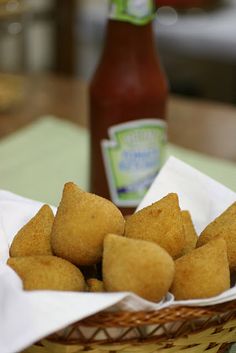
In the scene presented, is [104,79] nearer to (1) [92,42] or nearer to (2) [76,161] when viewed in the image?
(2) [76,161]

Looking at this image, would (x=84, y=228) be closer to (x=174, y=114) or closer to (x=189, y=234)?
(x=189, y=234)

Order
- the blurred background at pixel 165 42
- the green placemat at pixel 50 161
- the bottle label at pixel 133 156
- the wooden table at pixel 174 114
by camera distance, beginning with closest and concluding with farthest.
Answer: the bottle label at pixel 133 156 < the green placemat at pixel 50 161 < the wooden table at pixel 174 114 < the blurred background at pixel 165 42

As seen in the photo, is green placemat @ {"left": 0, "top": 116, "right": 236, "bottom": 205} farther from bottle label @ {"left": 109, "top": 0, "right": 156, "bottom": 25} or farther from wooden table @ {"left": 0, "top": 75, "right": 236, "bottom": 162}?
bottle label @ {"left": 109, "top": 0, "right": 156, "bottom": 25}

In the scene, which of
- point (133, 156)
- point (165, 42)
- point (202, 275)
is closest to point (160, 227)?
point (202, 275)

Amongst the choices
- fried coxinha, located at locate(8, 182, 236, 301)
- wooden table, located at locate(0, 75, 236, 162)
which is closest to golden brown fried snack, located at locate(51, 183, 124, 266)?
fried coxinha, located at locate(8, 182, 236, 301)

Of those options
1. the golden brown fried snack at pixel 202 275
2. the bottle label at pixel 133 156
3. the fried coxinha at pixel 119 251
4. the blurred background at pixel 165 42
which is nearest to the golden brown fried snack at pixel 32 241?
the fried coxinha at pixel 119 251

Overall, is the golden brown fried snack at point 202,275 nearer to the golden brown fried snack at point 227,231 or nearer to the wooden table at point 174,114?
the golden brown fried snack at point 227,231
